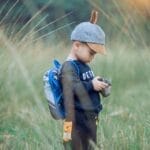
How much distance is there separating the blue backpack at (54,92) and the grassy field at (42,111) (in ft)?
1.27

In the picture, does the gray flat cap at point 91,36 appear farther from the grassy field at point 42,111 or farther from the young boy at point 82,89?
the grassy field at point 42,111

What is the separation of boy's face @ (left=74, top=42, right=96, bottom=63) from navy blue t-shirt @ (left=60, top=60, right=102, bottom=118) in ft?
0.09

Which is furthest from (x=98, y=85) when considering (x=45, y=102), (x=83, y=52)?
(x=45, y=102)

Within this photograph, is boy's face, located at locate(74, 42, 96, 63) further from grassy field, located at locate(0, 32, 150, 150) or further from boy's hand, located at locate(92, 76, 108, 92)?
grassy field, located at locate(0, 32, 150, 150)

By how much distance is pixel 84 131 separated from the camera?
486cm

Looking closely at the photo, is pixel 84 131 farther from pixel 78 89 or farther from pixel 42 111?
pixel 42 111

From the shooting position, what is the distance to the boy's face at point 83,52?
4.84 m

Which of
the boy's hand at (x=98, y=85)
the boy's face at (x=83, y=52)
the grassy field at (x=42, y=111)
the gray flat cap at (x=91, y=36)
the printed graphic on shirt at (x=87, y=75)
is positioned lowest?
the grassy field at (x=42, y=111)

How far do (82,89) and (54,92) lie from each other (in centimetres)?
15

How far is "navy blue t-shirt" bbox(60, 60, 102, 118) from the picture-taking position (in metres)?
4.71

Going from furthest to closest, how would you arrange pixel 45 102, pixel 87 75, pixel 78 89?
pixel 45 102 < pixel 87 75 < pixel 78 89

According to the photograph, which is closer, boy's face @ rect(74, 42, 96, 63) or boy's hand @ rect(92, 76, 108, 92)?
boy's hand @ rect(92, 76, 108, 92)

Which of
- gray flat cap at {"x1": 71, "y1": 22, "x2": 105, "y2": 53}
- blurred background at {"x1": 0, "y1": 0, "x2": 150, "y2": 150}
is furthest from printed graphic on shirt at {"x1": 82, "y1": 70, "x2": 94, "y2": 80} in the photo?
blurred background at {"x1": 0, "y1": 0, "x2": 150, "y2": 150}

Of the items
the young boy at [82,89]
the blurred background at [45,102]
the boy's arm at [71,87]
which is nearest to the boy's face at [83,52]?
the young boy at [82,89]
